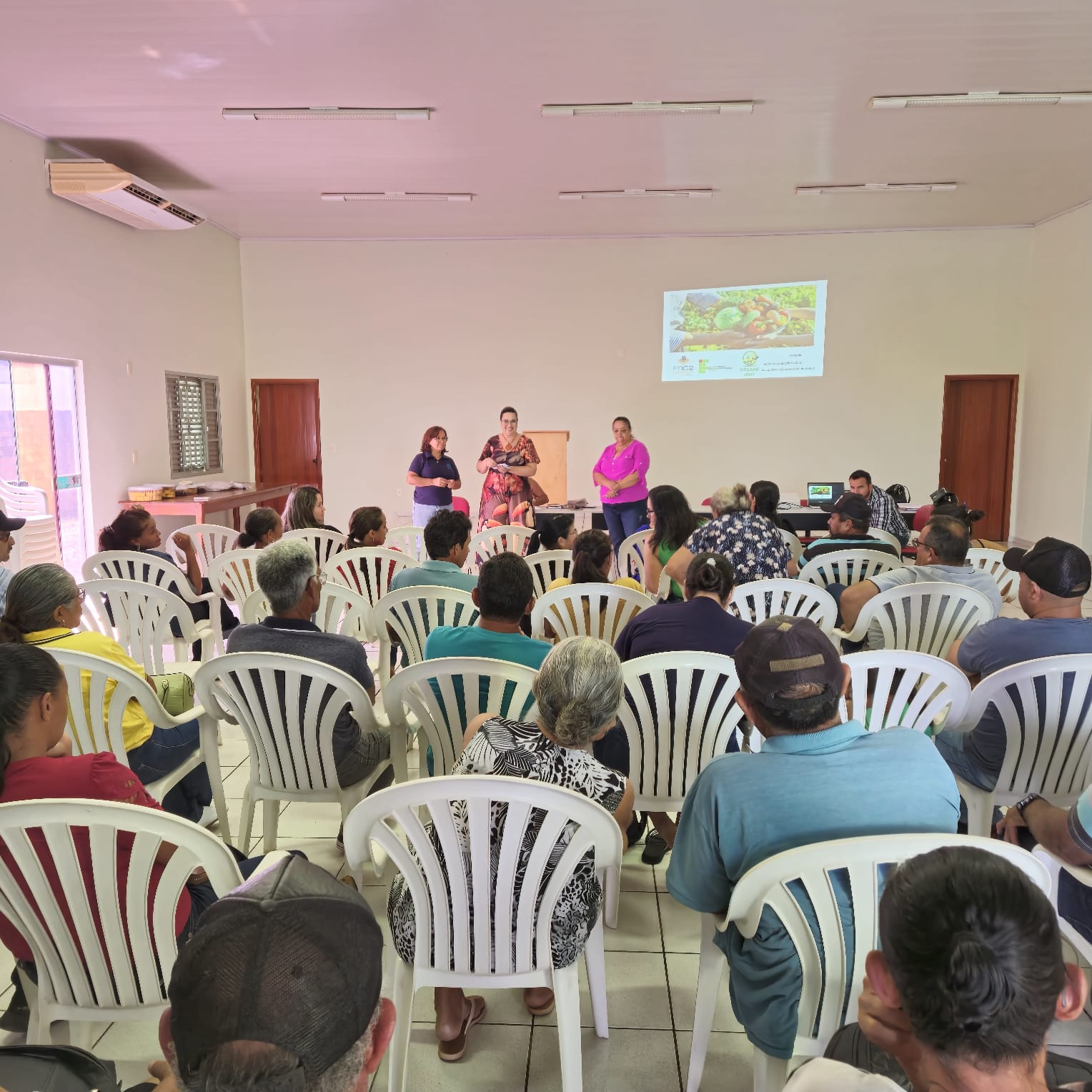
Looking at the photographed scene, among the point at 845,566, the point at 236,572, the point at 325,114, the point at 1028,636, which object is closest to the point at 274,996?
the point at 1028,636

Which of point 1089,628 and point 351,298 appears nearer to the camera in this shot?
point 1089,628

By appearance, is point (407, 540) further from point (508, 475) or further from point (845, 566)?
point (845, 566)

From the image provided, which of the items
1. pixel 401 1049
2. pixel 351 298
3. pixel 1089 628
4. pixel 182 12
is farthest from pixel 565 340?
pixel 401 1049

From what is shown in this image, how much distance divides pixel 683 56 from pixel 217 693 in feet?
14.4

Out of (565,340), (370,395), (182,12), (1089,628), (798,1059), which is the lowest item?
(798,1059)

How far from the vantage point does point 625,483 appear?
24.6 ft

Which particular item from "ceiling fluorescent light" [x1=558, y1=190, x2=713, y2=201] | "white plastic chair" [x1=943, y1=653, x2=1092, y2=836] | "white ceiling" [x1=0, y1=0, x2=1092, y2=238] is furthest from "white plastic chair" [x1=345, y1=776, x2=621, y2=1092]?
"ceiling fluorescent light" [x1=558, y1=190, x2=713, y2=201]

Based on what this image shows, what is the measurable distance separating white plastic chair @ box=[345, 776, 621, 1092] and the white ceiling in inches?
162

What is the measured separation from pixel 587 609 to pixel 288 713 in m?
1.34

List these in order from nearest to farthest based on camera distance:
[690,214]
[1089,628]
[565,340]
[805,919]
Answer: [805,919], [1089,628], [690,214], [565,340]

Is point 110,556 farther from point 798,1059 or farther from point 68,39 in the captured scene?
point 798,1059

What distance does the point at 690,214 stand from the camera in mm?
8688

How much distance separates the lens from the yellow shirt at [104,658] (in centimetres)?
232

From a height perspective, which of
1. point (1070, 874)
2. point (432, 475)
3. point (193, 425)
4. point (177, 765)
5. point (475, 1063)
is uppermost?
point (193, 425)
